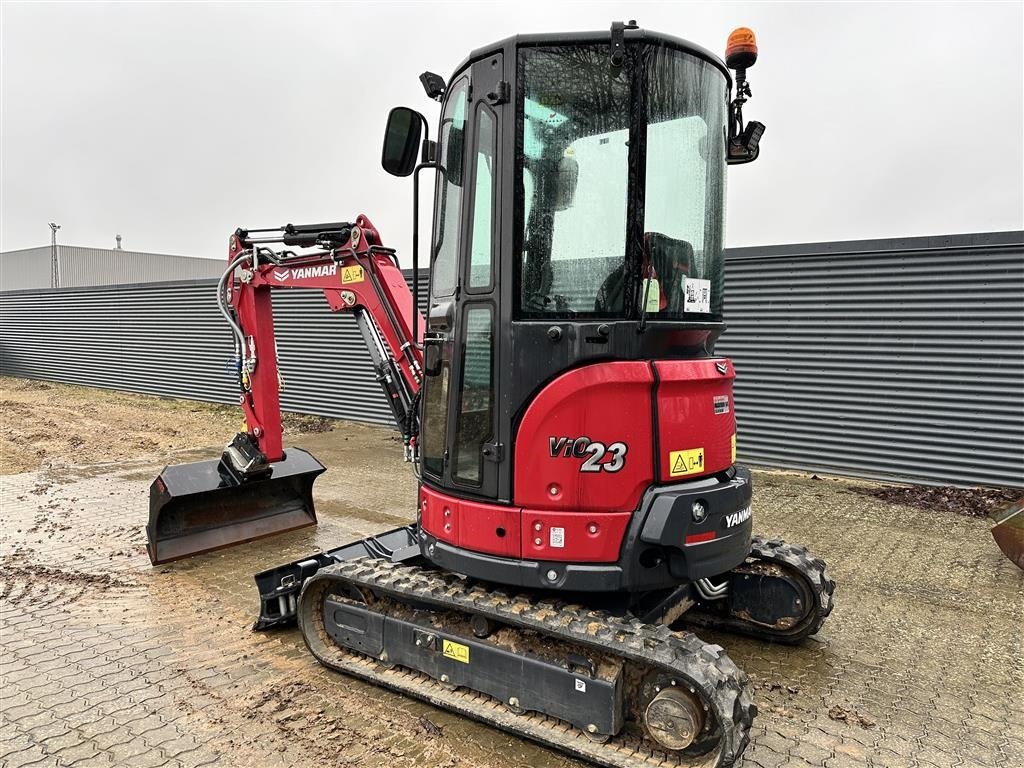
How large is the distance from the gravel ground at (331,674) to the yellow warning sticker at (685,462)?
4.17ft

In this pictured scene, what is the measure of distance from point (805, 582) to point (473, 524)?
81.3 inches

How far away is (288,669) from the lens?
3783mm

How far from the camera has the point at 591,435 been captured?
2.95 metres

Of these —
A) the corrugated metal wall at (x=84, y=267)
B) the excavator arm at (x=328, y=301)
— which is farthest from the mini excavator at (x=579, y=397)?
the corrugated metal wall at (x=84, y=267)

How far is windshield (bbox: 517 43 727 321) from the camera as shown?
290 cm

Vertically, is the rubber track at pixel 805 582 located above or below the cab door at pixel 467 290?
below

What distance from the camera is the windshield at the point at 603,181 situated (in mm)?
2902

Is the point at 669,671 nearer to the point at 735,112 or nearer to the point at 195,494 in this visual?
the point at 735,112

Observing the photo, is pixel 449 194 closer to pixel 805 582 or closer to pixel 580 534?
pixel 580 534

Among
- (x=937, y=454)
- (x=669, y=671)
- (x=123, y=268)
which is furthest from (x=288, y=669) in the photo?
(x=123, y=268)

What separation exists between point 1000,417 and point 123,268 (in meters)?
45.6

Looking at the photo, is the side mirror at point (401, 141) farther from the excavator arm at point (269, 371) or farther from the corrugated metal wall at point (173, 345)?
the corrugated metal wall at point (173, 345)

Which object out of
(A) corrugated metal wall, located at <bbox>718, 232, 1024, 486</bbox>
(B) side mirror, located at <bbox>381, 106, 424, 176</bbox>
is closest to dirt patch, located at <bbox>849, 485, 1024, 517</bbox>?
(A) corrugated metal wall, located at <bbox>718, 232, 1024, 486</bbox>

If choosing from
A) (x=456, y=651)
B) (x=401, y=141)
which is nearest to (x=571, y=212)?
(x=401, y=141)
